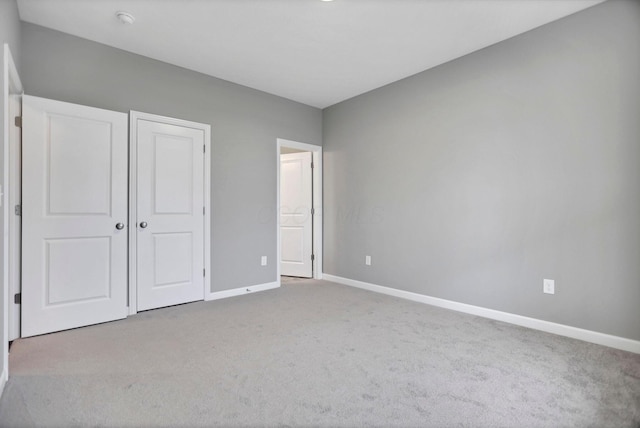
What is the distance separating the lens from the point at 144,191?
3.21 meters

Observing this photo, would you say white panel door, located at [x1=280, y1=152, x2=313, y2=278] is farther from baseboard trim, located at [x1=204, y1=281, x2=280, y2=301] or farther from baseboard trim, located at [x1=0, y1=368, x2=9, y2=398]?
baseboard trim, located at [x1=0, y1=368, x2=9, y2=398]

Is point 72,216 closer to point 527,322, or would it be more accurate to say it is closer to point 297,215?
point 297,215

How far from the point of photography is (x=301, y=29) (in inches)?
109

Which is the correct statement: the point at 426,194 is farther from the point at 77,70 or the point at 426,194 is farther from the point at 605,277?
the point at 77,70

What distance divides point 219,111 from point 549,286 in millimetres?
3869

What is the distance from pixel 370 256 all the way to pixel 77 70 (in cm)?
374

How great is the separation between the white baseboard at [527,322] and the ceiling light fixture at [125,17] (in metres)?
3.78

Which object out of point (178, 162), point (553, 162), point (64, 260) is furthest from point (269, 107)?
point (553, 162)

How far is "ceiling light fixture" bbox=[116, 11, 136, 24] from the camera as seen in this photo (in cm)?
254

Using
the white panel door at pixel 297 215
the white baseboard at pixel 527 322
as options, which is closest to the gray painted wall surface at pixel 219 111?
the white panel door at pixel 297 215

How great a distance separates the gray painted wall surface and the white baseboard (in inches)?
70.1

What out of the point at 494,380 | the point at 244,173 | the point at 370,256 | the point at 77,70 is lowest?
the point at 494,380

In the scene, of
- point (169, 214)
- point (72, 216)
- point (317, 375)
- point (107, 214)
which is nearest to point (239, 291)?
point (169, 214)

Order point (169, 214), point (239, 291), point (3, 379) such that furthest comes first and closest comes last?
1. point (239, 291)
2. point (169, 214)
3. point (3, 379)
